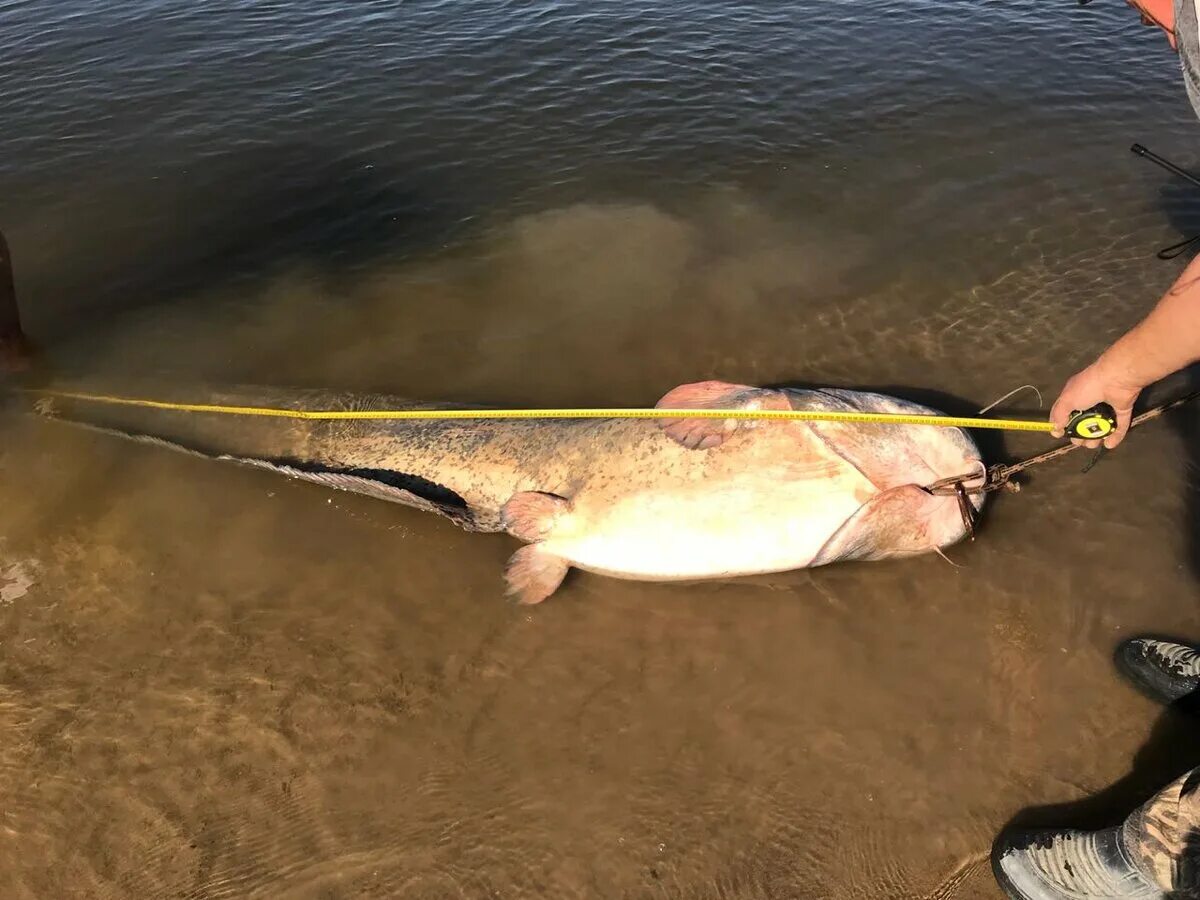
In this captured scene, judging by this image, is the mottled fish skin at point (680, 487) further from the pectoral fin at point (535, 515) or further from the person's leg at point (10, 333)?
the person's leg at point (10, 333)

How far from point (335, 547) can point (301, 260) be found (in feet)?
11.8

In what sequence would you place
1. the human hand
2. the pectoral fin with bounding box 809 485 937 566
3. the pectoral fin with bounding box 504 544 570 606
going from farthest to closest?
1. the pectoral fin with bounding box 504 544 570 606
2. the pectoral fin with bounding box 809 485 937 566
3. the human hand

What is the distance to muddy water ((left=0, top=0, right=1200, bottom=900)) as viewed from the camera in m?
3.58

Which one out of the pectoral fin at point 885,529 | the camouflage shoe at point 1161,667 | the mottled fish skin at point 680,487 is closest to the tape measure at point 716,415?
the mottled fish skin at point 680,487

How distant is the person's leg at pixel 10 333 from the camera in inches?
216

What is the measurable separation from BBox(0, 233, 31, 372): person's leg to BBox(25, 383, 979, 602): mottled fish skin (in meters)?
2.37

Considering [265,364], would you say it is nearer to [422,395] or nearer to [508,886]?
[422,395]

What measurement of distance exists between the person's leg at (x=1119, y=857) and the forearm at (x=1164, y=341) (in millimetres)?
1487

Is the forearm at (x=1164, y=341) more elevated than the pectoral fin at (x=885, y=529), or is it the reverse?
the forearm at (x=1164, y=341)

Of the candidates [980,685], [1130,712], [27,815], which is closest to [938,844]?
[980,685]

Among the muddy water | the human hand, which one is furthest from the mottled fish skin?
the human hand

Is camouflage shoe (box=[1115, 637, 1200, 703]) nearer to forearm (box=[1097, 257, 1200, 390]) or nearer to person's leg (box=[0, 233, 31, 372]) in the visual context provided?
forearm (box=[1097, 257, 1200, 390])

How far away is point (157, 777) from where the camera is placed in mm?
3705

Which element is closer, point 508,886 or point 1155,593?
point 508,886
